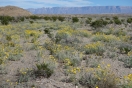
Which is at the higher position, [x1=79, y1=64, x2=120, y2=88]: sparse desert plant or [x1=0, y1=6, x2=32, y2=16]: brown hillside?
→ [x1=0, y1=6, x2=32, y2=16]: brown hillside

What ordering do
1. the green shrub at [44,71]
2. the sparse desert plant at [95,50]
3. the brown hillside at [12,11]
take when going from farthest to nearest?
the brown hillside at [12,11]
the sparse desert plant at [95,50]
the green shrub at [44,71]

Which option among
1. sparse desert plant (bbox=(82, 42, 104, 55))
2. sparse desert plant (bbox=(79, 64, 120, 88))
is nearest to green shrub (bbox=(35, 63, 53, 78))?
sparse desert plant (bbox=(79, 64, 120, 88))

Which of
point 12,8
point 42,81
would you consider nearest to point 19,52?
Answer: point 42,81

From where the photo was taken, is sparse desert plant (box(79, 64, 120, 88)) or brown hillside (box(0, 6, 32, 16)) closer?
sparse desert plant (box(79, 64, 120, 88))

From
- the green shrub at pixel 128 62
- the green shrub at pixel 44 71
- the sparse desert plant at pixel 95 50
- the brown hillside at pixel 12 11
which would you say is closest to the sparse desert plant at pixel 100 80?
the green shrub at pixel 44 71

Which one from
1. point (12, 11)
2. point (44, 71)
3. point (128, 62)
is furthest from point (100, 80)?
point (12, 11)

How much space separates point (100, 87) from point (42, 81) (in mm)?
1926

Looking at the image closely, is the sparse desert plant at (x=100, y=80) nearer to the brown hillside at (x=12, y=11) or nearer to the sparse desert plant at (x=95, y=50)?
the sparse desert plant at (x=95, y=50)

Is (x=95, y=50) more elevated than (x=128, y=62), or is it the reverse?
(x=95, y=50)

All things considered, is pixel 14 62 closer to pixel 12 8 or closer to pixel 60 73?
pixel 60 73

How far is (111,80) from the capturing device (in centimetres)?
601

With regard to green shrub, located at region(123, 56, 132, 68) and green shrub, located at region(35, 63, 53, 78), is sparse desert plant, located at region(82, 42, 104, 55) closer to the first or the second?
green shrub, located at region(123, 56, 132, 68)

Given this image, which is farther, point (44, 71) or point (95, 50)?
point (95, 50)

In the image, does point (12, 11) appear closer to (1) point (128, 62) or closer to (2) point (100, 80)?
(1) point (128, 62)
